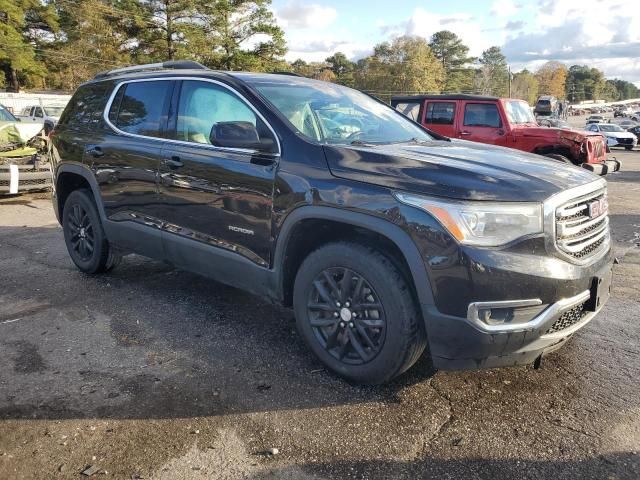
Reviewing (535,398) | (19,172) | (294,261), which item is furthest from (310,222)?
(19,172)

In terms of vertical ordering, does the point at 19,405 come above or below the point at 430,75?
below

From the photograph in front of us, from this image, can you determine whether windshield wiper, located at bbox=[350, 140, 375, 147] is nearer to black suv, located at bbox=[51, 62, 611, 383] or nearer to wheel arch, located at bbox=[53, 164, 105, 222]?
black suv, located at bbox=[51, 62, 611, 383]

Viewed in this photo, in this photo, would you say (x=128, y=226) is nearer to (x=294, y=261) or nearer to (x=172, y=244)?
(x=172, y=244)

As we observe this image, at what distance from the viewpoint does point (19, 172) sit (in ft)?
31.6

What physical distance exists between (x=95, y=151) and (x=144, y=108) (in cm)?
70

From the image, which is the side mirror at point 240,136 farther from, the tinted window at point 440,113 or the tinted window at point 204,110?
the tinted window at point 440,113

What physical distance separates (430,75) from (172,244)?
3231 inches

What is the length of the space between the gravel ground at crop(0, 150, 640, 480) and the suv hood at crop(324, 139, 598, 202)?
1201 mm

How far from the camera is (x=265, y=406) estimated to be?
10.0 feet

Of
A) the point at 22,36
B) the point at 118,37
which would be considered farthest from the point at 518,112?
the point at 22,36

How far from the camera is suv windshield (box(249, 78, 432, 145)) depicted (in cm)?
360

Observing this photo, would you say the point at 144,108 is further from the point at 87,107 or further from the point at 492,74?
the point at 492,74

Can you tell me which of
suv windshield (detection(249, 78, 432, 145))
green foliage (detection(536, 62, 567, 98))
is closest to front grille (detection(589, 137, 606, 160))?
suv windshield (detection(249, 78, 432, 145))

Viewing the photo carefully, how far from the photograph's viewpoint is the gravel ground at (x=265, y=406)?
2574mm
